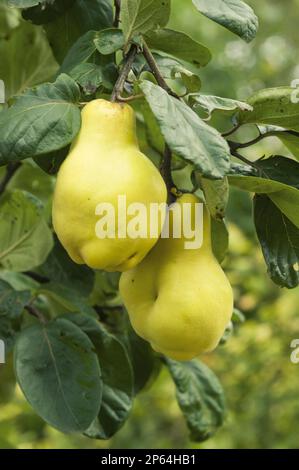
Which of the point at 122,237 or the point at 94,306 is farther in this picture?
the point at 94,306

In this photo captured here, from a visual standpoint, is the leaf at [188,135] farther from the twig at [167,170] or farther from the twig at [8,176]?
the twig at [8,176]

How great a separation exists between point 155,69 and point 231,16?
8cm

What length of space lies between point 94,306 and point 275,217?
16.1 inches

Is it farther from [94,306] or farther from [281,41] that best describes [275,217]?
[281,41]

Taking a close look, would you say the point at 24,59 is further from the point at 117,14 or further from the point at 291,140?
the point at 291,140

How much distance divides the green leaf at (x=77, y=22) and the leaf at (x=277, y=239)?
10.5 inches

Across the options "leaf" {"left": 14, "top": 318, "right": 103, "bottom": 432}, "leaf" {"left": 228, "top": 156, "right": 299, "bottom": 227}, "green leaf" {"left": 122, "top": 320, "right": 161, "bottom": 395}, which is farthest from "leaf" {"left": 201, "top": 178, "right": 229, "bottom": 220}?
"green leaf" {"left": 122, "top": 320, "right": 161, "bottom": 395}

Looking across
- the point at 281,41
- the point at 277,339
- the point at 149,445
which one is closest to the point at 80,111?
the point at 277,339

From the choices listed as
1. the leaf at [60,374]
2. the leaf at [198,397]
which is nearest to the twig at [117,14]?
the leaf at [60,374]

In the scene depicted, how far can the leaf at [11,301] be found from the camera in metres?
0.87

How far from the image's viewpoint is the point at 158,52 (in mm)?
716

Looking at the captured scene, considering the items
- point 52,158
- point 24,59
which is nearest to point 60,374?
point 52,158

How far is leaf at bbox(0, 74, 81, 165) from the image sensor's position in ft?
1.91

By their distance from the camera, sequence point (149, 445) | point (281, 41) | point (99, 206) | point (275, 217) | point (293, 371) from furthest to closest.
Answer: point (281, 41)
point (149, 445)
point (293, 371)
point (275, 217)
point (99, 206)
